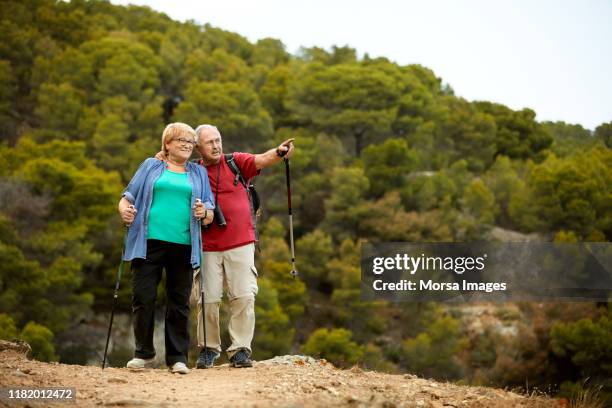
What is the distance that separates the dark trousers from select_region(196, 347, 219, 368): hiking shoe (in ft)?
0.83

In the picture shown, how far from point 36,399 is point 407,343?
1428 inches

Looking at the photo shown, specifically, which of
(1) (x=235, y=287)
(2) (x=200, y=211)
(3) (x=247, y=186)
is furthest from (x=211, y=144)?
(1) (x=235, y=287)

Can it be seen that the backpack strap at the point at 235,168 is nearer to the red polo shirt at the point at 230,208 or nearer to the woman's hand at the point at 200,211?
the red polo shirt at the point at 230,208

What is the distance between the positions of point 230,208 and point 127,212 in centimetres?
87

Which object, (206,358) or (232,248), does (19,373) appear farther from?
(232,248)

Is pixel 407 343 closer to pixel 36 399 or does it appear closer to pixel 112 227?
pixel 112 227

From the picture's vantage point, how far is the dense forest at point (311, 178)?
3725cm

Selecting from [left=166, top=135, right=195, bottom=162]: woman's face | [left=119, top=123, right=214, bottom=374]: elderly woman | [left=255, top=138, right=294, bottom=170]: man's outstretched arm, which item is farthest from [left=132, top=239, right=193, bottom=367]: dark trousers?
[left=255, top=138, right=294, bottom=170]: man's outstretched arm

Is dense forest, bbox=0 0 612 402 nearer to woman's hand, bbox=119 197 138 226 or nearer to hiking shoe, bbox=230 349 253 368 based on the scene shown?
hiking shoe, bbox=230 349 253 368

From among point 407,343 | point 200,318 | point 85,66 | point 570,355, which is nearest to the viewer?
point 200,318

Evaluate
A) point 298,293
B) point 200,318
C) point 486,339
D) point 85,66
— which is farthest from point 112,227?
point 200,318

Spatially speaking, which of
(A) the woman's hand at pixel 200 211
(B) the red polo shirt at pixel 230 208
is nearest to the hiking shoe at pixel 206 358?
(B) the red polo shirt at pixel 230 208

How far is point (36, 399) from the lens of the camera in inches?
219

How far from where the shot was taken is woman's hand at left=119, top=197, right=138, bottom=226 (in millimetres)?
6727
